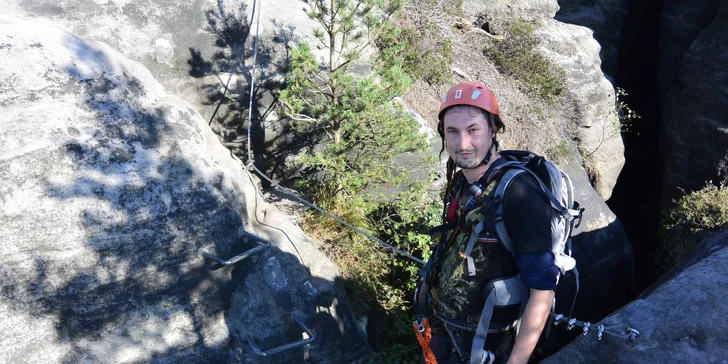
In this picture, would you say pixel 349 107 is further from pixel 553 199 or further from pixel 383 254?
pixel 553 199

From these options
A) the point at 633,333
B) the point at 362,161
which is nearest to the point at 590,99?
the point at 362,161

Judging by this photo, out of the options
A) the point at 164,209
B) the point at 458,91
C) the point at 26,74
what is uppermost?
the point at 458,91

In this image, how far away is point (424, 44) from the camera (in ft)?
27.6

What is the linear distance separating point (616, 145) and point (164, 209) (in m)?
11.2

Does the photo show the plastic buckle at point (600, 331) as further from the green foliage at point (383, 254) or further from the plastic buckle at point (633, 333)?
the green foliage at point (383, 254)

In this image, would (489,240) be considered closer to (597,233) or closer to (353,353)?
(353,353)

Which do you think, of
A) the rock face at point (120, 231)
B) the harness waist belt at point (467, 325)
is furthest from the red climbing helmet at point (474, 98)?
the rock face at point (120, 231)

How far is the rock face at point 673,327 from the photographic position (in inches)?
113

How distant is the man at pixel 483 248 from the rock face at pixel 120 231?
1449mm

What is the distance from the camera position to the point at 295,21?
5.44 meters

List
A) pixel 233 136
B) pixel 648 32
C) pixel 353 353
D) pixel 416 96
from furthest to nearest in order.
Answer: pixel 648 32, pixel 416 96, pixel 233 136, pixel 353 353

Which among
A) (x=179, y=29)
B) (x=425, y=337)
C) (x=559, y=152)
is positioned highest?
(x=179, y=29)

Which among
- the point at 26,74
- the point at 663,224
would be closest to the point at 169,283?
the point at 26,74

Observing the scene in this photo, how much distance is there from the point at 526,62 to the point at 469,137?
8536mm
